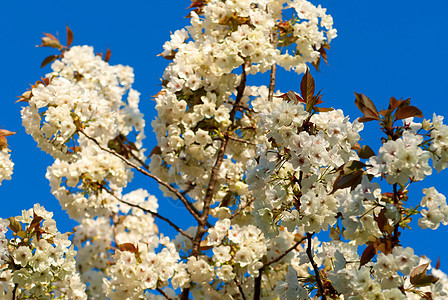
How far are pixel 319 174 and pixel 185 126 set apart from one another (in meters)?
1.68

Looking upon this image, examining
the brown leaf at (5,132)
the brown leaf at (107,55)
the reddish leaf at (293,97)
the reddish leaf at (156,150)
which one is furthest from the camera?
the brown leaf at (107,55)

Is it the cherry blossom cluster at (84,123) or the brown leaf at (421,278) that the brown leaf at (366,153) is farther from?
the cherry blossom cluster at (84,123)

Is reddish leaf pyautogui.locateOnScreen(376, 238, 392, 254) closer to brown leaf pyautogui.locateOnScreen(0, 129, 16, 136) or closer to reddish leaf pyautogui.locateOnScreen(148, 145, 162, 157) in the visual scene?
reddish leaf pyautogui.locateOnScreen(148, 145, 162, 157)

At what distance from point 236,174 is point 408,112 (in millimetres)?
2175

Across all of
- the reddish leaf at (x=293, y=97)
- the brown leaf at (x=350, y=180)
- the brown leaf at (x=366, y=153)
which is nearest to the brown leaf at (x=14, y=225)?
the reddish leaf at (x=293, y=97)

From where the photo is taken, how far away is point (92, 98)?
4652mm

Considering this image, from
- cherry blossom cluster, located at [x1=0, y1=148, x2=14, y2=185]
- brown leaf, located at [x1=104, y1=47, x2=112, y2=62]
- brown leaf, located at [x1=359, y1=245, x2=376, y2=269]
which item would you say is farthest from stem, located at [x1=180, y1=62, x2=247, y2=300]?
brown leaf, located at [x1=104, y1=47, x2=112, y2=62]

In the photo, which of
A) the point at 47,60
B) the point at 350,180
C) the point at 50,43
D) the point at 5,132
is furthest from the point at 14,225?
the point at 50,43

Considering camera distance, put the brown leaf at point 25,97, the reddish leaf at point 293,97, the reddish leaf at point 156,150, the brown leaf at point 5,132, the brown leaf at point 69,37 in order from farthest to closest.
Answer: the brown leaf at point 69,37 → the reddish leaf at point 156,150 → the brown leaf at point 25,97 → the brown leaf at point 5,132 → the reddish leaf at point 293,97

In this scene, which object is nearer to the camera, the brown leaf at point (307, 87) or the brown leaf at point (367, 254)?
the brown leaf at point (367, 254)

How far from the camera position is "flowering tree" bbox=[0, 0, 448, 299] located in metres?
2.70

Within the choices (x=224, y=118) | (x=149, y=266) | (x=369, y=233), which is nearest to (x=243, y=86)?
(x=224, y=118)

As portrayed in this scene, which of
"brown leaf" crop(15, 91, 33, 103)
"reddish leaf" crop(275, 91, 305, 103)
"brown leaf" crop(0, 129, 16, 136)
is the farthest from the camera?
"brown leaf" crop(15, 91, 33, 103)

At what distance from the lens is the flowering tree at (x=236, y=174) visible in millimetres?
2703
